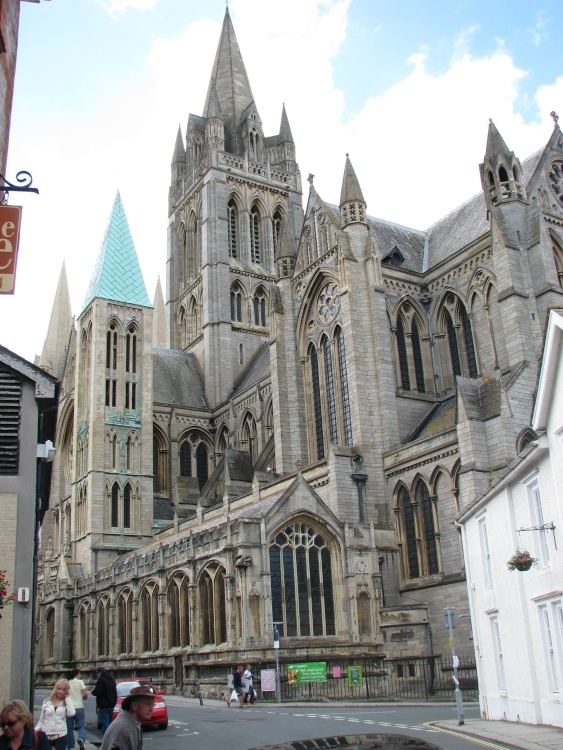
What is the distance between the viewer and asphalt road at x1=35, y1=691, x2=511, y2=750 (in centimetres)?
1642

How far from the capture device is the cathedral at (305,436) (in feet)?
110

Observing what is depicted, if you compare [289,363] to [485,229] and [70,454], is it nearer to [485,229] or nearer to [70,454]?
[485,229]

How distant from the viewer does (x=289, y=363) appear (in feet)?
151

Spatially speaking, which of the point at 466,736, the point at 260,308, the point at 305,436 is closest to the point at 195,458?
the point at 260,308

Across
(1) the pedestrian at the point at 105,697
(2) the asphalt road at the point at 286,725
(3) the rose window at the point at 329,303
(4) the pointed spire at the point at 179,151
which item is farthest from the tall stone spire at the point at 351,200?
(4) the pointed spire at the point at 179,151

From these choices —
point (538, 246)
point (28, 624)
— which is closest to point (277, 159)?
point (538, 246)

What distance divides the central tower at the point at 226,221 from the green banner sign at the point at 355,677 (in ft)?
118

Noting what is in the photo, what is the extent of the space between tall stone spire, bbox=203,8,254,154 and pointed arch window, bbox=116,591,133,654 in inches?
1751

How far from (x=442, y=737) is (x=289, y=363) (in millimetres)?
31378

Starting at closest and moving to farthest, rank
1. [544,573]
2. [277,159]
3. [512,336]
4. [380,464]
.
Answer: [544,573]
[512,336]
[380,464]
[277,159]

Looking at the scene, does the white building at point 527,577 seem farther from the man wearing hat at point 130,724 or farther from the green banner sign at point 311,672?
the man wearing hat at point 130,724

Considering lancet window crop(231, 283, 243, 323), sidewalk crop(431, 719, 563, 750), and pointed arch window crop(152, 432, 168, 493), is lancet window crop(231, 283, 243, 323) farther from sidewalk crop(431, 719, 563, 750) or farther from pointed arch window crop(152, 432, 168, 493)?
sidewalk crop(431, 719, 563, 750)

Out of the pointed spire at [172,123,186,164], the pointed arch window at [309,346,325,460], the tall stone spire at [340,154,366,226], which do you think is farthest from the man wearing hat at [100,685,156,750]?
the pointed spire at [172,123,186,164]

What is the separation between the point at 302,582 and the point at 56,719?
74.9ft
